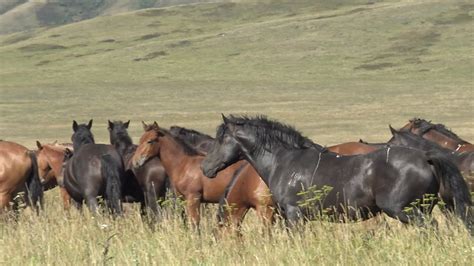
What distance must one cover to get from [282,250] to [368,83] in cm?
6128

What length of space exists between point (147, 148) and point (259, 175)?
3.01 m

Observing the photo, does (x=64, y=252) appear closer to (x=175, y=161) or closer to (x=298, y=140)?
(x=298, y=140)

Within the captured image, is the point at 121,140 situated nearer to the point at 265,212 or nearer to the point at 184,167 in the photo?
the point at 184,167

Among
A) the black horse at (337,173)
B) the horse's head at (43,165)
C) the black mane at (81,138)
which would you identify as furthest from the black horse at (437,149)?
the horse's head at (43,165)

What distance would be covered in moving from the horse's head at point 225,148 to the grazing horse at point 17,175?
2975 mm

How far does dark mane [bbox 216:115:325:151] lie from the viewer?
946cm

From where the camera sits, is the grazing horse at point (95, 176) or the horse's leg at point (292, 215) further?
the grazing horse at point (95, 176)

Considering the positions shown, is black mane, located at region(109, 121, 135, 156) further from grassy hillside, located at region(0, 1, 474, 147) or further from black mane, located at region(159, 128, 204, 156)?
grassy hillside, located at region(0, 1, 474, 147)

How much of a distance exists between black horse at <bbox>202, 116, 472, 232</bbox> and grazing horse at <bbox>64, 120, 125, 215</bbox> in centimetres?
287

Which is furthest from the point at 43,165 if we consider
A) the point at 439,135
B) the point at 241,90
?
the point at 241,90

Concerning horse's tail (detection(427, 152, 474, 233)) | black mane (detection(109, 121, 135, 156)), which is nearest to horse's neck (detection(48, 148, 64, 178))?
black mane (detection(109, 121, 135, 156))

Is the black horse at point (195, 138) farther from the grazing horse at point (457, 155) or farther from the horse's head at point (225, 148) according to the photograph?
the horse's head at point (225, 148)

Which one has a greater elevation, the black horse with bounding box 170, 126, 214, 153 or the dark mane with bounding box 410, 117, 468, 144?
the black horse with bounding box 170, 126, 214, 153

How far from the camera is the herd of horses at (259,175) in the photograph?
337 inches
